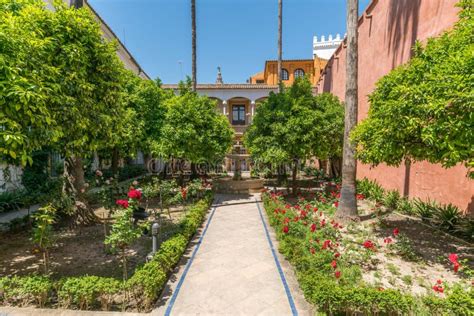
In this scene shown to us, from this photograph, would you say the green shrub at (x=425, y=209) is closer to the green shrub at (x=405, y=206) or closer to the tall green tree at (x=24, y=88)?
the green shrub at (x=405, y=206)

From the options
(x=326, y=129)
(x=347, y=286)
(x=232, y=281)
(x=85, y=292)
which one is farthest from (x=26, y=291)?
(x=326, y=129)

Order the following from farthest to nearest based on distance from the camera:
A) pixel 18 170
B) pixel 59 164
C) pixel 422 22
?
pixel 59 164 < pixel 18 170 < pixel 422 22

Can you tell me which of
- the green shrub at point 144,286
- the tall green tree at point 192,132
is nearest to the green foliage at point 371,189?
the tall green tree at point 192,132

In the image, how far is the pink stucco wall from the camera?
791 cm

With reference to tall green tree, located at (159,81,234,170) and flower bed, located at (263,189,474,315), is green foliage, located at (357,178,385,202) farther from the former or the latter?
tall green tree, located at (159,81,234,170)

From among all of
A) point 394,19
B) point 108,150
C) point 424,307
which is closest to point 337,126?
point 394,19

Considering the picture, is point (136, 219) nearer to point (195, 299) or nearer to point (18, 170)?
point (195, 299)

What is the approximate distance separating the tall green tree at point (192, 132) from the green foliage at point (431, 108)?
24.3 feet

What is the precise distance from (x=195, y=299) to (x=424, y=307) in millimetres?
3730

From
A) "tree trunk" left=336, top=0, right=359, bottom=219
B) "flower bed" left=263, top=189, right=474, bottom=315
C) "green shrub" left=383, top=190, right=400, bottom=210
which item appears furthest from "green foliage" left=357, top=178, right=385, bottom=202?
"flower bed" left=263, top=189, right=474, bottom=315

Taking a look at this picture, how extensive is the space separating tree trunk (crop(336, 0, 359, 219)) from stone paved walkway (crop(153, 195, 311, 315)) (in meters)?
3.11

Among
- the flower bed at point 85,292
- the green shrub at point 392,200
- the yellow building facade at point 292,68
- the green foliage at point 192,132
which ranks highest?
the yellow building facade at point 292,68

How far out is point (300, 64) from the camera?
3281 centimetres

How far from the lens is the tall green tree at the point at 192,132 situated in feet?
37.8
